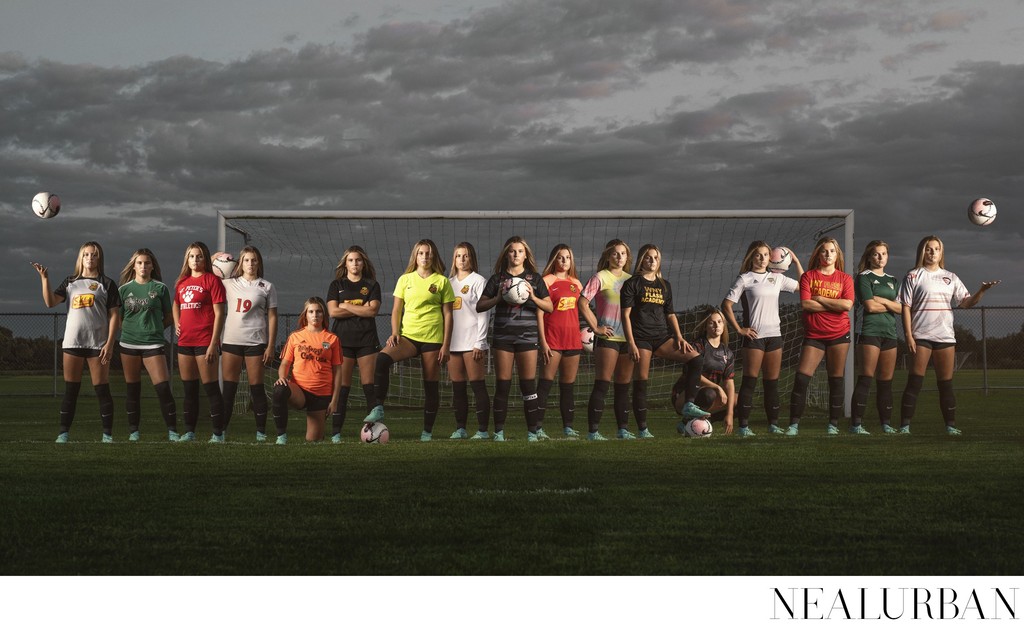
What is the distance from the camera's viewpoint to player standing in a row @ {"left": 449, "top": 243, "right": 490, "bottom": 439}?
9.27 m

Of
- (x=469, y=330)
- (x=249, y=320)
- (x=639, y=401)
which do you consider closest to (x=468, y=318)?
(x=469, y=330)

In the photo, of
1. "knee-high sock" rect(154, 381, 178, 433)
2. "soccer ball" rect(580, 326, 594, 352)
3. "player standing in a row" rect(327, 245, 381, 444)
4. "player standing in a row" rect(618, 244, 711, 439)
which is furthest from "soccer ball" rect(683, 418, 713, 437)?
"knee-high sock" rect(154, 381, 178, 433)

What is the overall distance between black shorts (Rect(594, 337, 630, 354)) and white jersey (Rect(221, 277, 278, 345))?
3.09 meters

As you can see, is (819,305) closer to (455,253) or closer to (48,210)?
(455,253)

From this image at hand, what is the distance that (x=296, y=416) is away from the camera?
15117 millimetres

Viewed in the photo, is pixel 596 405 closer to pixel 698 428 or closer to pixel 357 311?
pixel 698 428

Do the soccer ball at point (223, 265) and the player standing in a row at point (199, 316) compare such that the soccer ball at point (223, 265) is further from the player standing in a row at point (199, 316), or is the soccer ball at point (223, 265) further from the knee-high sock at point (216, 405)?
the knee-high sock at point (216, 405)

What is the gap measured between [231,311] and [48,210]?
3.24 m

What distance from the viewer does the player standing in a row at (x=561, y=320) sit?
9.26m

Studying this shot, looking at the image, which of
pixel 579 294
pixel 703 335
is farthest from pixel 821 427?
pixel 579 294

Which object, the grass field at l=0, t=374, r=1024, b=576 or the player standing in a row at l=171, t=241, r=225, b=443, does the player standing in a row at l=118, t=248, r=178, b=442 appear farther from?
the grass field at l=0, t=374, r=1024, b=576

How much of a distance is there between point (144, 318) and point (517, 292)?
357cm

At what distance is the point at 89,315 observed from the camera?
9.29m

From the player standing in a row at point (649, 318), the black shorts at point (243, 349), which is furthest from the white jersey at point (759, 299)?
the black shorts at point (243, 349)
